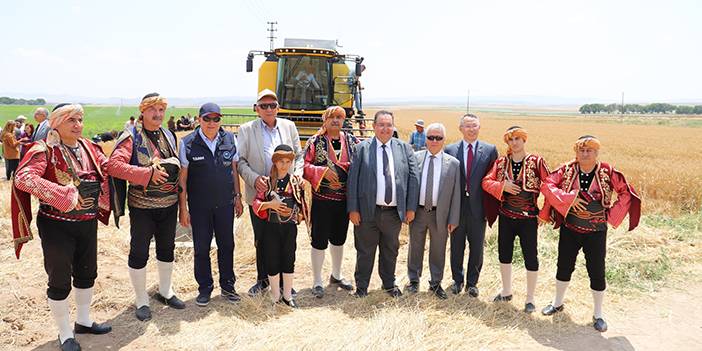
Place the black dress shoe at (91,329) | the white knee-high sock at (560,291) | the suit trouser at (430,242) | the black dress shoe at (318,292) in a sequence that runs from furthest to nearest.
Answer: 1. the black dress shoe at (318,292)
2. the suit trouser at (430,242)
3. the white knee-high sock at (560,291)
4. the black dress shoe at (91,329)

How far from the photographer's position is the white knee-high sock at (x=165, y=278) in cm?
467

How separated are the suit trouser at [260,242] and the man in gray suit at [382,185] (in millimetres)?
850

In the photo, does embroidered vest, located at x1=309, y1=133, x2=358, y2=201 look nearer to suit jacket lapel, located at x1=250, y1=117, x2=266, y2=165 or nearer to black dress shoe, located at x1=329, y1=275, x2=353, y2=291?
suit jacket lapel, located at x1=250, y1=117, x2=266, y2=165

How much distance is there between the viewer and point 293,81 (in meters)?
11.6


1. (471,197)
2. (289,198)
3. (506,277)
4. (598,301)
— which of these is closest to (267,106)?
(289,198)

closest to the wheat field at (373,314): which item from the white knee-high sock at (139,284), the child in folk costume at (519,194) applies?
the white knee-high sock at (139,284)

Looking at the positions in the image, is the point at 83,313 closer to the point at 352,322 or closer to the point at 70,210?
the point at 70,210

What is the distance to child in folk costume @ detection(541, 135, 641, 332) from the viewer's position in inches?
168

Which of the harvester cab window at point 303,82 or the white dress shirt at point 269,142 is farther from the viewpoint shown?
the harvester cab window at point 303,82

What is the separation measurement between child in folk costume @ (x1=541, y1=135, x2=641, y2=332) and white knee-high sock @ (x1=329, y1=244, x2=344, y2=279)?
2.12 metres

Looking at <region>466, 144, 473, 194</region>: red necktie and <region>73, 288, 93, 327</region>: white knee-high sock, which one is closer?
<region>73, 288, 93, 327</region>: white knee-high sock

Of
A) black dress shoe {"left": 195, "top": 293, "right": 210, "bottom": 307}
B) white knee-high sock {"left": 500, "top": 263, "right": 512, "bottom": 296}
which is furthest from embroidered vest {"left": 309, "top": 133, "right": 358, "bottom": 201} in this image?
white knee-high sock {"left": 500, "top": 263, "right": 512, "bottom": 296}

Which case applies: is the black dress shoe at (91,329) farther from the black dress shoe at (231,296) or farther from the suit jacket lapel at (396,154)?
the suit jacket lapel at (396,154)

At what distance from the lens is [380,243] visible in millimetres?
5020
